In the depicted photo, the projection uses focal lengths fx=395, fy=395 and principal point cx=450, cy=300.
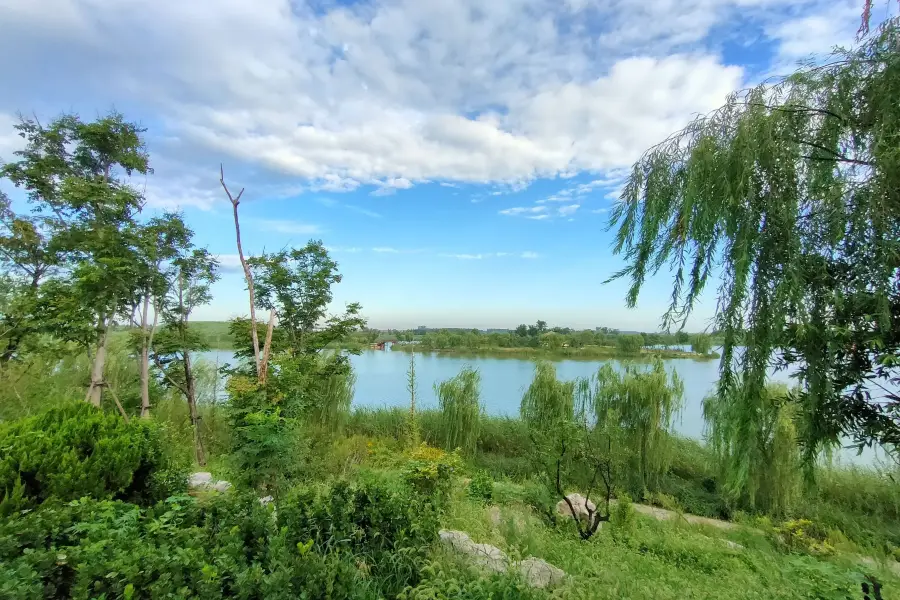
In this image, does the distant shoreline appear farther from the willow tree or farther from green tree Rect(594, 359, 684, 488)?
the willow tree

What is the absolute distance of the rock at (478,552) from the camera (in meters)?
2.37

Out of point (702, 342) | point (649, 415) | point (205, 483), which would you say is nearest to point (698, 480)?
point (649, 415)

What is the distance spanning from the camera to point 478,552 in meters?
2.55

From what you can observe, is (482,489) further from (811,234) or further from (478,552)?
(811,234)

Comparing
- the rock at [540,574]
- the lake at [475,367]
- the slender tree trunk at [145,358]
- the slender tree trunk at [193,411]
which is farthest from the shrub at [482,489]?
the slender tree trunk at [145,358]

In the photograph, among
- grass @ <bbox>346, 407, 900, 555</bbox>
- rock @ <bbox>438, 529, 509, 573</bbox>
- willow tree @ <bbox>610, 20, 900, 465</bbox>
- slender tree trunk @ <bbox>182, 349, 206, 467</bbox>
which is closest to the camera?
willow tree @ <bbox>610, 20, 900, 465</bbox>

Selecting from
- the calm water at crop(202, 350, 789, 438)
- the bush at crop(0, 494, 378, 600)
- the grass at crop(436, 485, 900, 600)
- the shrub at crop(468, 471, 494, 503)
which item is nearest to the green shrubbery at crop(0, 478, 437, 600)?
the bush at crop(0, 494, 378, 600)

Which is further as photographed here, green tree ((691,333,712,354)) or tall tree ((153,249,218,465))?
tall tree ((153,249,218,465))

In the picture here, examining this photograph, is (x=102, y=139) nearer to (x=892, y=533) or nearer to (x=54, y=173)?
(x=54, y=173)

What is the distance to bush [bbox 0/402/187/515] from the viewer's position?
248 cm

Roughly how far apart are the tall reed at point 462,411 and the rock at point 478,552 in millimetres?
5774

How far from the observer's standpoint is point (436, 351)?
1005cm

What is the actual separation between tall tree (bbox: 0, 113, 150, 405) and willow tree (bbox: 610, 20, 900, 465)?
667 cm

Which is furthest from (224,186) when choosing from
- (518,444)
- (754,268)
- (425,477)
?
(518,444)
